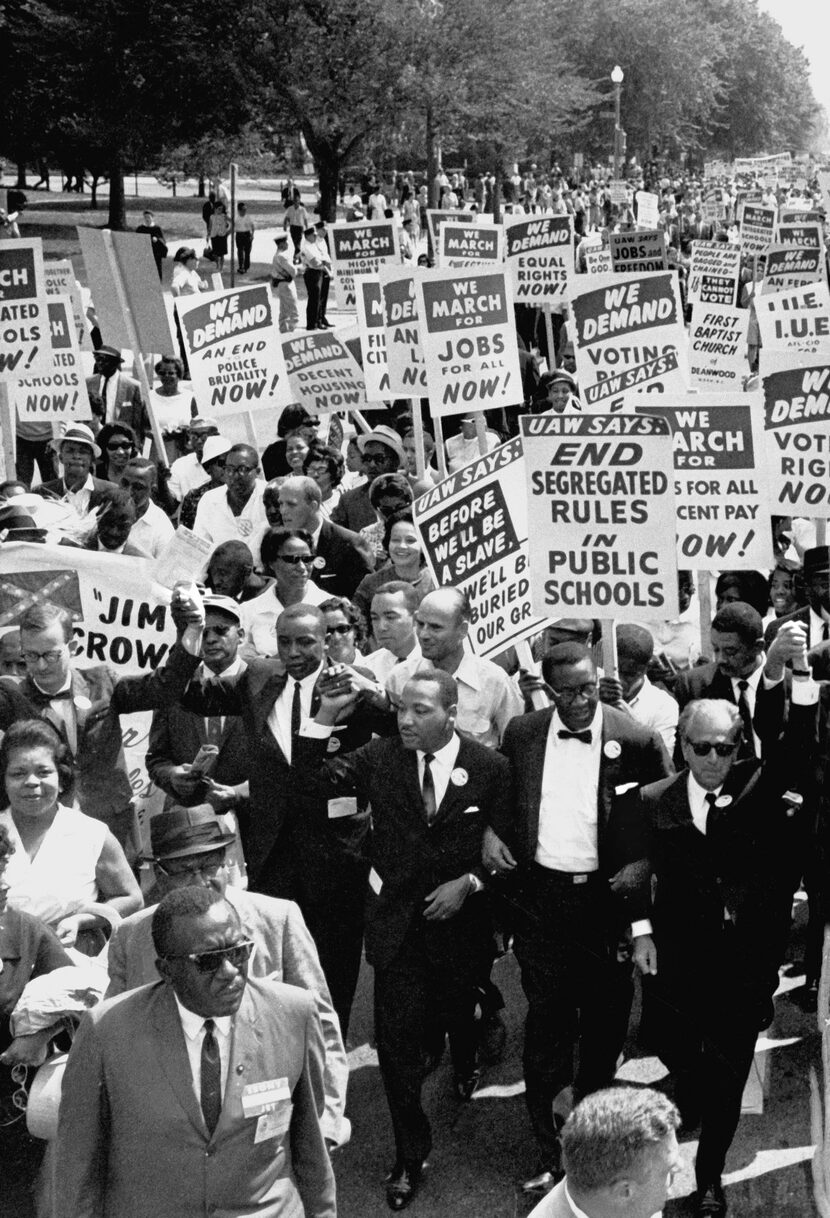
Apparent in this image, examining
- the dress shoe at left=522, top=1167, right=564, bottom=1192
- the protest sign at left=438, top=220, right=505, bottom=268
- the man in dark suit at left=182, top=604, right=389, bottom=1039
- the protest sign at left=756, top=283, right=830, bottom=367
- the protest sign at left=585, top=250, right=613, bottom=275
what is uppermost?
the protest sign at left=438, top=220, right=505, bottom=268

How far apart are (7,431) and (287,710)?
6.14m

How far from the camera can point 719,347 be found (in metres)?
15.5

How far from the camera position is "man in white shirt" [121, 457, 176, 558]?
34.6 ft

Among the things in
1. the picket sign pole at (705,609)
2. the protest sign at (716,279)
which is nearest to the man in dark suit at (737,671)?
the picket sign pole at (705,609)

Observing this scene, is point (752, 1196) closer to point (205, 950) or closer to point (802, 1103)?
point (802, 1103)

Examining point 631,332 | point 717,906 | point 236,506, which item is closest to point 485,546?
point 717,906

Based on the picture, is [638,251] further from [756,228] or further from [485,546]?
[485,546]

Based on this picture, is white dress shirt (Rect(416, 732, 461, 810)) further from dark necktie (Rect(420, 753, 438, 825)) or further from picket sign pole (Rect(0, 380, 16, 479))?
picket sign pole (Rect(0, 380, 16, 479))

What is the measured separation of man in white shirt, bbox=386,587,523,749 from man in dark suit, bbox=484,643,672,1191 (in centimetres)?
79

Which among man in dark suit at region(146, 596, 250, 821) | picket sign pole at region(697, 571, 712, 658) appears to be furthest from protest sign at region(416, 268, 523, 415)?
man in dark suit at region(146, 596, 250, 821)

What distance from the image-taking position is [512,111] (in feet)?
171

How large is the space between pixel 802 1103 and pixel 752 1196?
0.68 meters

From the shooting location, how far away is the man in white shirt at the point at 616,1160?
4.03m

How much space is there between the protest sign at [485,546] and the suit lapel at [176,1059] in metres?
3.58
